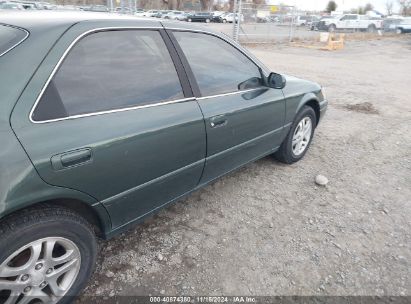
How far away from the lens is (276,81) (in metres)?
3.27

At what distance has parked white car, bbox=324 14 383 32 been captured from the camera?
33.7 m

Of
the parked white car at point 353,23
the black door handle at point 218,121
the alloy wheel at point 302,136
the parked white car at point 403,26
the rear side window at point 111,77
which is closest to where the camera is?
the rear side window at point 111,77

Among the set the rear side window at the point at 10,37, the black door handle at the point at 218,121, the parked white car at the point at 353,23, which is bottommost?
the parked white car at the point at 353,23

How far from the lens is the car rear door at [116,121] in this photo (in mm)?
1765

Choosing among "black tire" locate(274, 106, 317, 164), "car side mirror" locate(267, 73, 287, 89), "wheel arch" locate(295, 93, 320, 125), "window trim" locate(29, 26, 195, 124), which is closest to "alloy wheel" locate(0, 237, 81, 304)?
"window trim" locate(29, 26, 195, 124)

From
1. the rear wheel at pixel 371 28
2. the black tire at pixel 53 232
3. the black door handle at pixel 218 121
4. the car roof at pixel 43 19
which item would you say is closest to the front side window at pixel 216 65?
the black door handle at pixel 218 121

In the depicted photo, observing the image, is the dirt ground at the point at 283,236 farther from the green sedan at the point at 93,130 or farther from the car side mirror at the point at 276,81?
the car side mirror at the point at 276,81

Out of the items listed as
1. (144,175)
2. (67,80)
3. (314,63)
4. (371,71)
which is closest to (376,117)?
(144,175)

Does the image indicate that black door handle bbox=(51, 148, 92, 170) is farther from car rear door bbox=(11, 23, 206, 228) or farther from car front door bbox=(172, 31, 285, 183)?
car front door bbox=(172, 31, 285, 183)

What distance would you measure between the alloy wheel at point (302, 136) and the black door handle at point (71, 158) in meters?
2.72

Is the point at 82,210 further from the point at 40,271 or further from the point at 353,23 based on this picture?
the point at 353,23

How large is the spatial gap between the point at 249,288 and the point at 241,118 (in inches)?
53.8

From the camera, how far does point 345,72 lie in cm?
1163

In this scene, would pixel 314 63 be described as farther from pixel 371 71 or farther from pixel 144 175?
pixel 144 175
